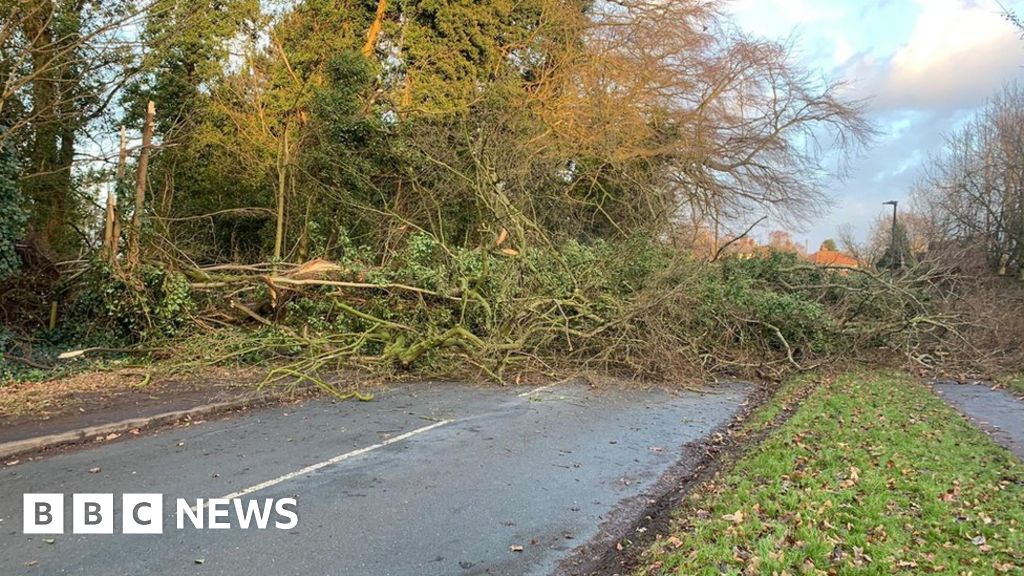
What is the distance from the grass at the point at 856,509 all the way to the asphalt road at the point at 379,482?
2.81ft

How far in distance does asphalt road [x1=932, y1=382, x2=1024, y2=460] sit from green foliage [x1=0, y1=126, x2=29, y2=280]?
1509 centimetres

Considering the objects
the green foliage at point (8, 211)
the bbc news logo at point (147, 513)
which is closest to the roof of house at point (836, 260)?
the bbc news logo at point (147, 513)

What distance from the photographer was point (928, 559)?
4.12 metres

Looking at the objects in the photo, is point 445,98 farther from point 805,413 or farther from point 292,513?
point 292,513

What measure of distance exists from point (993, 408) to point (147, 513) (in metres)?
12.1

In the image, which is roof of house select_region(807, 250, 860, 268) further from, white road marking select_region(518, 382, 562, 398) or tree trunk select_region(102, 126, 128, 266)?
tree trunk select_region(102, 126, 128, 266)

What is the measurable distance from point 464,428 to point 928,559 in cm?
523

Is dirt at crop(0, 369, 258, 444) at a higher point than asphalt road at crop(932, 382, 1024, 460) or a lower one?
higher

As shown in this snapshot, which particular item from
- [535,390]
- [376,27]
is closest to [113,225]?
[535,390]

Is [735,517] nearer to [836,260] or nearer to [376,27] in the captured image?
[376,27]

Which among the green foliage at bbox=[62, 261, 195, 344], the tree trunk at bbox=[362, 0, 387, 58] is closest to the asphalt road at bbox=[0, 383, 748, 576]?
the green foliage at bbox=[62, 261, 195, 344]

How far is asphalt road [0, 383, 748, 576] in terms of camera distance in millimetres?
4246

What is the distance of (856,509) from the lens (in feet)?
16.3

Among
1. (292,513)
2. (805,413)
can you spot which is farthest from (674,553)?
(805,413)
